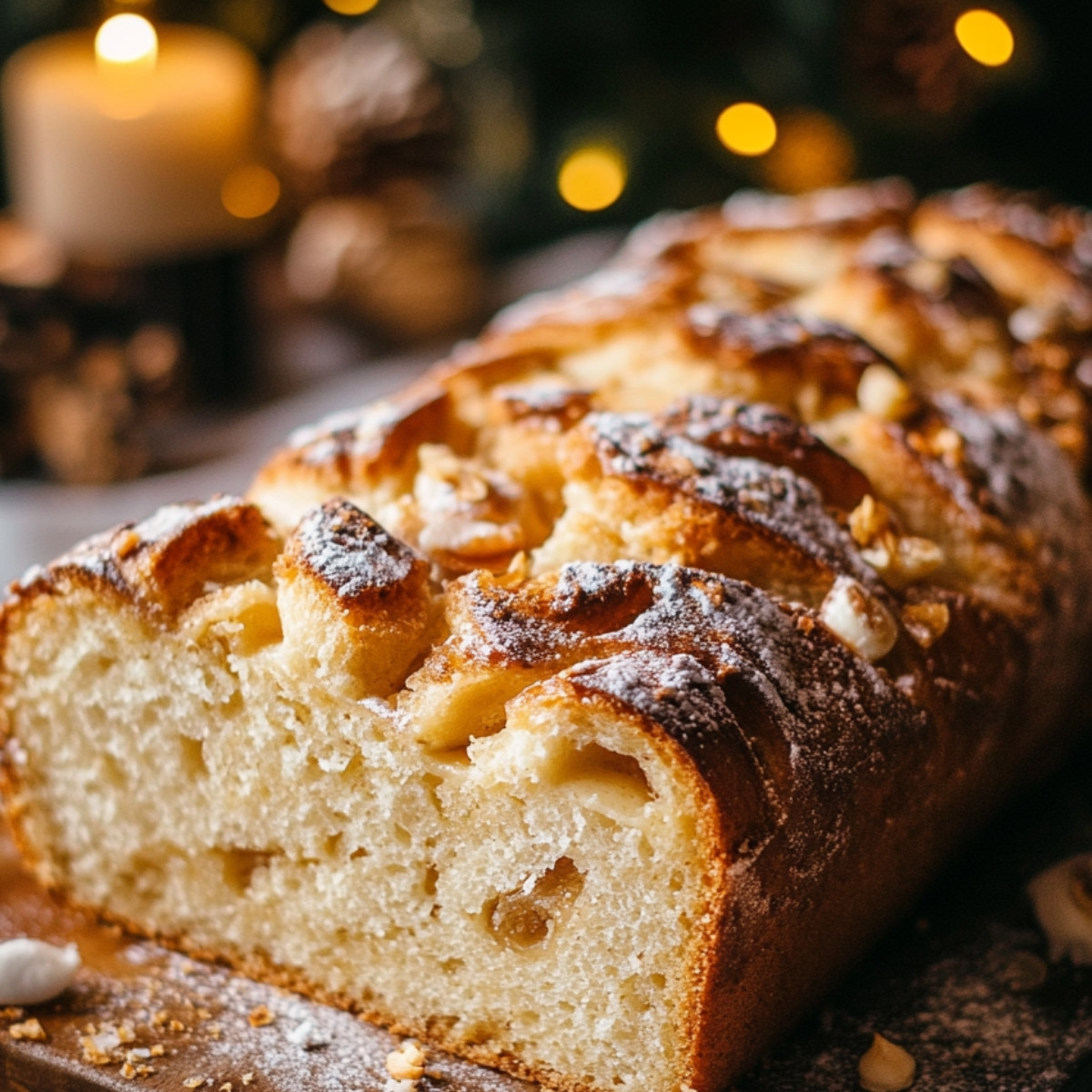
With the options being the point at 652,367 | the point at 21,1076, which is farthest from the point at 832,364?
the point at 21,1076

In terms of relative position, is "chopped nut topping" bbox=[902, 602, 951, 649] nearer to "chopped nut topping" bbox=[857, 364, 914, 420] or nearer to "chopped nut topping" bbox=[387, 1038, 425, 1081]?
"chopped nut topping" bbox=[857, 364, 914, 420]

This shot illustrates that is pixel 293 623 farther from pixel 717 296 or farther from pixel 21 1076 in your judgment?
pixel 717 296

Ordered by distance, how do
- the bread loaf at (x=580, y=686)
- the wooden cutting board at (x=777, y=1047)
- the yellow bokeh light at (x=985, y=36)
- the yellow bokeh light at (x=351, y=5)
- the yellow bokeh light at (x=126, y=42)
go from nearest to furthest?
the bread loaf at (x=580, y=686), the wooden cutting board at (x=777, y=1047), the yellow bokeh light at (x=985, y=36), the yellow bokeh light at (x=126, y=42), the yellow bokeh light at (x=351, y=5)

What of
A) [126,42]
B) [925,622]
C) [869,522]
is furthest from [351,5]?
[925,622]

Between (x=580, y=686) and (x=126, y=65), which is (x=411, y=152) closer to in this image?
(x=126, y=65)

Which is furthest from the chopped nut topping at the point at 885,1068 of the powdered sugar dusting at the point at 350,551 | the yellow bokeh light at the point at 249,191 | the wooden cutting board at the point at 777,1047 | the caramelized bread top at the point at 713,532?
the yellow bokeh light at the point at 249,191

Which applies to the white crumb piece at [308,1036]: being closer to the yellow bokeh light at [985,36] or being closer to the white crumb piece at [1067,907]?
the white crumb piece at [1067,907]

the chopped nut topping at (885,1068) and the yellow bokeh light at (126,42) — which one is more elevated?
the yellow bokeh light at (126,42)
